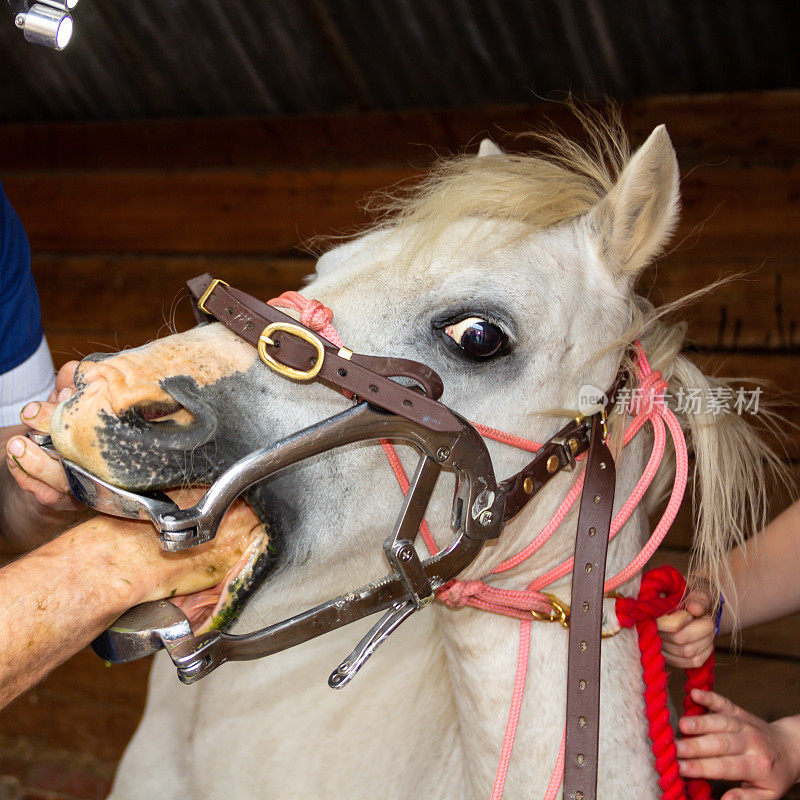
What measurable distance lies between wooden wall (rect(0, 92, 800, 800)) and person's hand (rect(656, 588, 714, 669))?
69 centimetres

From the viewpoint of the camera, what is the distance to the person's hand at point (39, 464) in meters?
0.92

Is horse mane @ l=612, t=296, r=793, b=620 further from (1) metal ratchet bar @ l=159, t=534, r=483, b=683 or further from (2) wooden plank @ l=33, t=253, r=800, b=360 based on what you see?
(2) wooden plank @ l=33, t=253, r=800, b=360

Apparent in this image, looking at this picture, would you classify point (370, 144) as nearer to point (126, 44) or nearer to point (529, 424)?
point (126, 44)

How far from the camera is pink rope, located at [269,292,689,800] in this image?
1077 mm

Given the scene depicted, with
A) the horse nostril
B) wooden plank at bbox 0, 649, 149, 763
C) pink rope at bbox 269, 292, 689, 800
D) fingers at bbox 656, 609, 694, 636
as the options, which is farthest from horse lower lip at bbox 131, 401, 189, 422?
wooden plank at bbox 0, 649, 149, 763

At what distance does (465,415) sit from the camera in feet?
3.25

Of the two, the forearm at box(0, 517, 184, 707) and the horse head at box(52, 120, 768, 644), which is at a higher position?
the horse head at box(52, 120, 768, 644)

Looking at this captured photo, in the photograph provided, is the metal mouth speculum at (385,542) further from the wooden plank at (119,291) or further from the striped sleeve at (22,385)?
the wooden plank at (119,291)

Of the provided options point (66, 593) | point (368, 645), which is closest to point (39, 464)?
point (66, 593)

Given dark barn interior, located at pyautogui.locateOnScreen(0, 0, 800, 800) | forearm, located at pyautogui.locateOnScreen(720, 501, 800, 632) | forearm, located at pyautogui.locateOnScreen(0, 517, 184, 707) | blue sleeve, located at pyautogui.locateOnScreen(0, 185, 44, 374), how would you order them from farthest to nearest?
dark barn interior, located at pyautogui.locateOnScreen(0, 0, 800, 800)
blue sleeve, located at pyautogui.locateOnScreen(0, 185, 44, 374)
forearm, located at pyautogui.locateOnScreen(720, 501, 800, 632)
forearm, located at pyautogui.locateOnScreen(0, 517, 184, 707)

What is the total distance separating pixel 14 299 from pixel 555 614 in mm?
1188

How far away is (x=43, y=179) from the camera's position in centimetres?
295

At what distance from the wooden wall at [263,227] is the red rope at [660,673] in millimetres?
719

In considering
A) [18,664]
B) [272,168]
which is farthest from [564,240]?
[272,168]
